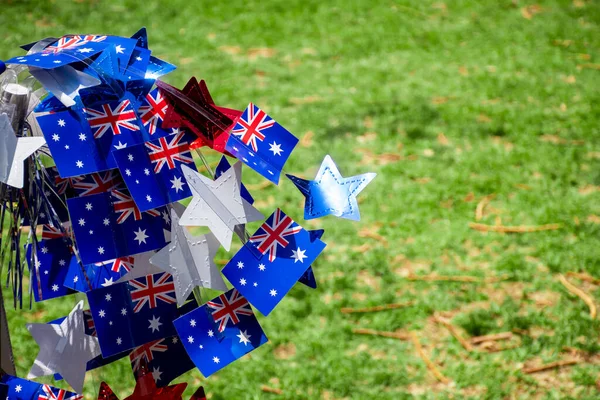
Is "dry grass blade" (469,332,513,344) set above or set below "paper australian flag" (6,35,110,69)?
below

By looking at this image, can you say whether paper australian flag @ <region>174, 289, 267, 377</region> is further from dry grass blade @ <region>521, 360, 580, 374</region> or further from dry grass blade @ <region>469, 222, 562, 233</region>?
dry grass blade @ <region>469, 222, 562, 233</region>

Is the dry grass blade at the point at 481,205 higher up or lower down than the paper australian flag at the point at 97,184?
lower down

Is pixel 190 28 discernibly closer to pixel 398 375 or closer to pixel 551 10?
→ pixel 551 10

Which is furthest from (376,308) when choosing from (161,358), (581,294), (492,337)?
(161,358)

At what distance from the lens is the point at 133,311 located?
1.35 metres

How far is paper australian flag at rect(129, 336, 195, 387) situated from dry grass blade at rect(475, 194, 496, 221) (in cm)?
211

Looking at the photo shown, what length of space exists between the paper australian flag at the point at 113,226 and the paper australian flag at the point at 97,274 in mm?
89

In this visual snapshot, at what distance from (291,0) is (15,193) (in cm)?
451

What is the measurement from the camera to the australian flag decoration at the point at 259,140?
1.31 m

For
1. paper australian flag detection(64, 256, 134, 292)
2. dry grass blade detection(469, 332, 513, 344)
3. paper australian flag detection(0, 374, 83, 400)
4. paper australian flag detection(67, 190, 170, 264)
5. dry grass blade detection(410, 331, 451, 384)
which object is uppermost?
paper australian flag detection(67, 190, 170, 264)

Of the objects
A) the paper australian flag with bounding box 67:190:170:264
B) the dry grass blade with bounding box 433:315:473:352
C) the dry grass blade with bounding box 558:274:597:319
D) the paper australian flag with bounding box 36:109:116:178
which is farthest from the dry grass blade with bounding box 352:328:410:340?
the paper australian flag with bounding box 36:109:116:178

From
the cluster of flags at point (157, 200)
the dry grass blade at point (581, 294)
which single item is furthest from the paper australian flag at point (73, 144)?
the dry grass blade at point (581, 294)

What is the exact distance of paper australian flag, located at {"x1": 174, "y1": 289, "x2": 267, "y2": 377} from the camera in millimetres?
1305

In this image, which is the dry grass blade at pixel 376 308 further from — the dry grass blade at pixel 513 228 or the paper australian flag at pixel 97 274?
the paper australian flag at pixel 97 274
